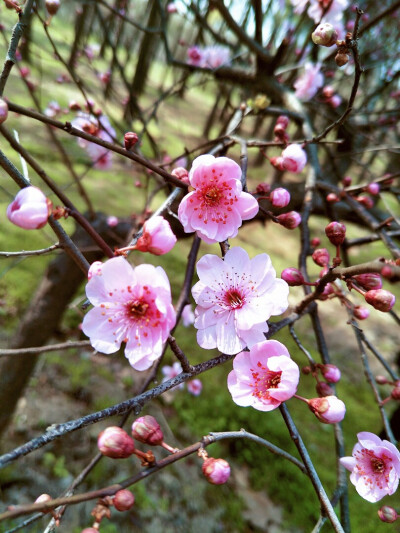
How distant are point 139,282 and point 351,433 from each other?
3.69 metres

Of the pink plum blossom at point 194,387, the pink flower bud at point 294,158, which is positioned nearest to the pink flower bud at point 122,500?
the pink flower bud at point 294,158

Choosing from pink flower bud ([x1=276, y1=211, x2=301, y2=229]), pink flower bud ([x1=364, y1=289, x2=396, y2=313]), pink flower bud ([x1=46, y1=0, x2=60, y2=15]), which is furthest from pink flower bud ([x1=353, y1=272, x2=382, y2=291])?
pink flower bud ([x1=46, y1=0, x2=60, y2=15])

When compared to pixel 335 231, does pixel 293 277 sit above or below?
below

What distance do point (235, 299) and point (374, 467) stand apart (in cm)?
63

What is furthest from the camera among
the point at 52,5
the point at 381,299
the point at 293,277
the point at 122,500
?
the point at 52,5

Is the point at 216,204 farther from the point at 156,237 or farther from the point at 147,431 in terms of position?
the point at 147,431

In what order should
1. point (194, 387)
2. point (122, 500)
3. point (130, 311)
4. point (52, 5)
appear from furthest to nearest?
point (194, 387)
point (52, 5)
point (130, 311)
point (122, 500)

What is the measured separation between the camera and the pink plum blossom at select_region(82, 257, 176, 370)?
29.1 inches

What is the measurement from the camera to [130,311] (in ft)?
2.91

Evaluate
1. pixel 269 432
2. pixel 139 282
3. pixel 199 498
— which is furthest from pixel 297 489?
pixel 139 282

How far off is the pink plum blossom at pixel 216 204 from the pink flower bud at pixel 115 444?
46 centimetres

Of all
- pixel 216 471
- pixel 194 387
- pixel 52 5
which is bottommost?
pixel 194 387

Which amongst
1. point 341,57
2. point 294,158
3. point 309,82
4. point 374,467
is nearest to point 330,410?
point 374,467

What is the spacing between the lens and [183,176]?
100 cm
